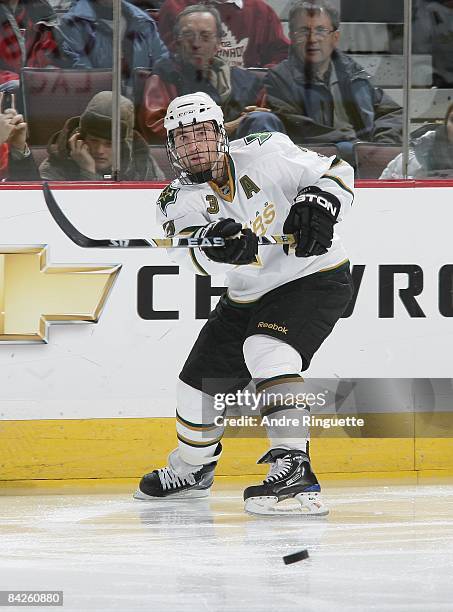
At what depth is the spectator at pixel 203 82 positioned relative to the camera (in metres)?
3.87

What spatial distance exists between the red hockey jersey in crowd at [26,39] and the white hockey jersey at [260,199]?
0.80 meters

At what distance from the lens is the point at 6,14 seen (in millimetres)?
3822

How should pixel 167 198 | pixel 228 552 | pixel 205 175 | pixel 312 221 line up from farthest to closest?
pixel 167 198
pixel 205 175
pixel 312 221
pixel 228 552

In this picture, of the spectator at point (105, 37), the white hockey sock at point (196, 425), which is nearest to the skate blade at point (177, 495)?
the white hockey sock at point (196, 425)

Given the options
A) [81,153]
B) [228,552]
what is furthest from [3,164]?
Answer: [228,552]

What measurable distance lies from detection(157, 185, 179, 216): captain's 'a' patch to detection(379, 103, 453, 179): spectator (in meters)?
0.87

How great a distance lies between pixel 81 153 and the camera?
385cm

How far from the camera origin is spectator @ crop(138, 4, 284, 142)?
387 cm

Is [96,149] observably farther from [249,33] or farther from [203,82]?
[249,33]

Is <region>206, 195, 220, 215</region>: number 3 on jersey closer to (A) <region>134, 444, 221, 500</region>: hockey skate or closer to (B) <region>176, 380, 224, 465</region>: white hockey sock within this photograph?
(B) <region>176, 380, 224, 465</region>: white hockey sock

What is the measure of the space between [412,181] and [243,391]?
839mm

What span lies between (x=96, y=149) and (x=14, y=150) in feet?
0.83

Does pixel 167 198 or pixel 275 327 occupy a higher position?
pixel 167 198

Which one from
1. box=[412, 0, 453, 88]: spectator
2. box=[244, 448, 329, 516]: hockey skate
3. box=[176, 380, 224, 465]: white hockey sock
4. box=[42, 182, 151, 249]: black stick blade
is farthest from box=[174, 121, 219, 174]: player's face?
box=[412, 0, 453, 88]: spectator
